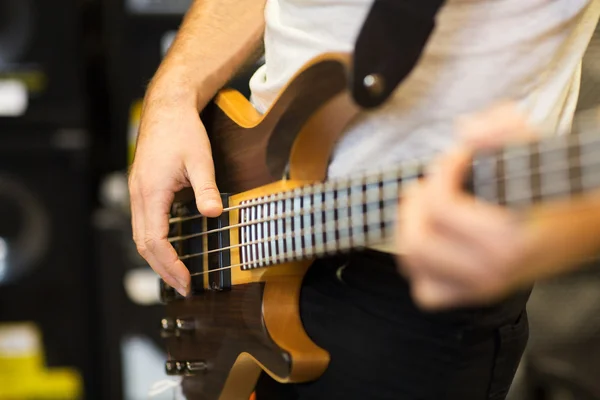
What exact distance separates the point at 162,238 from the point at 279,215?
226mm

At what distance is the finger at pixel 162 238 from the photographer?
3.09 feet

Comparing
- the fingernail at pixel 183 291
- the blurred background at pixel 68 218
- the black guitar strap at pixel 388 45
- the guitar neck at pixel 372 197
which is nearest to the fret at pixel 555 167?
the guitar neck at pixel 372 197

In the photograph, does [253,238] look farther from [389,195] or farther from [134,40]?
[134,40]

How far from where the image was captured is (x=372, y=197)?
2.07 ft

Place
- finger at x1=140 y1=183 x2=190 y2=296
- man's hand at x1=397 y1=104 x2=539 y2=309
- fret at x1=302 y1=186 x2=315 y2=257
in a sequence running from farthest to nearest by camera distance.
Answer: finger at x1=140 y1=183 x2=190 y2=296 → fret at x1=302 y1=186 x2=315 y2=257 → man's hand at x1=397 y1=104 x2=539 y2=309

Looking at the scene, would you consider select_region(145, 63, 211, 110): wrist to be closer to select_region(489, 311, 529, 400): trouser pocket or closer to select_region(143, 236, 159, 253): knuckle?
select_region(143, 236, 159, 253): knuckle

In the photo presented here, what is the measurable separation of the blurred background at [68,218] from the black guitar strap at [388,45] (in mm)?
1586

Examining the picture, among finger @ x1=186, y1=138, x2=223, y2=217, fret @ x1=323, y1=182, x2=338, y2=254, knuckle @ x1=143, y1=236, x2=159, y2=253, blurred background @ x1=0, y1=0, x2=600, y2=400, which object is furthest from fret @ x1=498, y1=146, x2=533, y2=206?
blurred background @ x1=0, y1=0, x2=600, y2=400

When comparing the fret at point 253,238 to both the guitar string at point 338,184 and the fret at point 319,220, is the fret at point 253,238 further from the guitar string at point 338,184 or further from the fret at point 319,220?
the fret at point 319,220

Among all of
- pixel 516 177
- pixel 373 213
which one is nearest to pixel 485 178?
pixel 516 177

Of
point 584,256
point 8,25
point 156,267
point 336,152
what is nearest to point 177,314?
point 156,267

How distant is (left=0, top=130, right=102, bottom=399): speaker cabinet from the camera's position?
2.25 meters

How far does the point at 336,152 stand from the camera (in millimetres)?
800

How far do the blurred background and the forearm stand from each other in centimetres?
117
